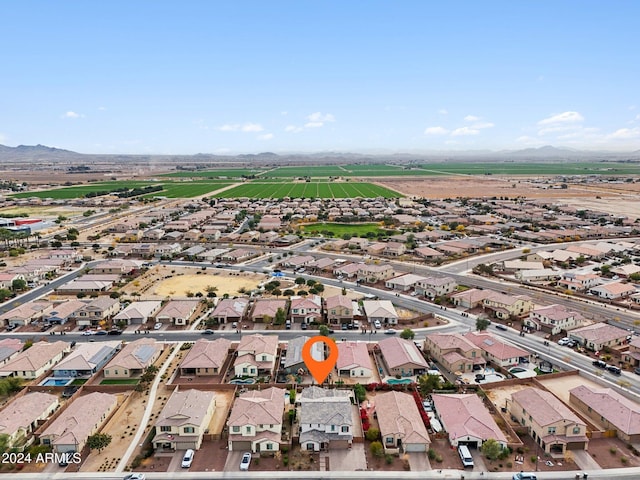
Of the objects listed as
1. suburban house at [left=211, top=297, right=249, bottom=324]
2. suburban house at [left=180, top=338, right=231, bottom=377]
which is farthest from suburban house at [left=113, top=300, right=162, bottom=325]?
suburban house at [left=180, top=338, right=231, bottom=377]

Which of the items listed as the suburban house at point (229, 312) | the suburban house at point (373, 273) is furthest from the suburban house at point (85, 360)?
the suburban house at point (373, 273)

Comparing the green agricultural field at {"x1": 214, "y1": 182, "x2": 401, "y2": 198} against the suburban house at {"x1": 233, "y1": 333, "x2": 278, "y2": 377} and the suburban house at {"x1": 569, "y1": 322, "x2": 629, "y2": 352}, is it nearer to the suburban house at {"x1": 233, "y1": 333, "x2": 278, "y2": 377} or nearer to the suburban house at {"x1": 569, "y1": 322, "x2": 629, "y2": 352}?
the suburban house at {"x1": 569, "y1": 322, "x2": 629, "y2": 352}

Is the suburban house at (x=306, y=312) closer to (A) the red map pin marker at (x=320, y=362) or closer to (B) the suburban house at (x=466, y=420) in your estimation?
(A) the red map pin marker at (x=320, y=362)

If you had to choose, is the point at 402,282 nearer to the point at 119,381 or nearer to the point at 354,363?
the point at 354,363

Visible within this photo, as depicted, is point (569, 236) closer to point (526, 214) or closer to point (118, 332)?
point (526, 214)

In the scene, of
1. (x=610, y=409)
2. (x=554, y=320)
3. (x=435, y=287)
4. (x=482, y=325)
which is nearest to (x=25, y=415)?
(x=482, y=325)

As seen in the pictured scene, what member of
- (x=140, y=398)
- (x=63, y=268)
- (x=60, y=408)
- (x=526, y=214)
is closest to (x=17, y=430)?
(x=60, y=408)
